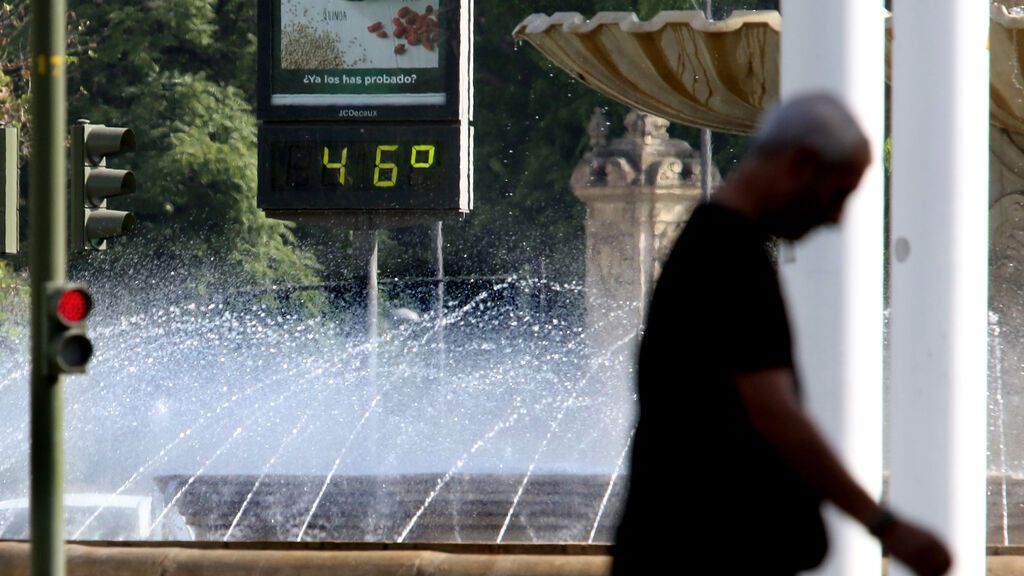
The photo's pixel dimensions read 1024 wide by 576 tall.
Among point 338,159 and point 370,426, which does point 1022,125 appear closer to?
point 338,159

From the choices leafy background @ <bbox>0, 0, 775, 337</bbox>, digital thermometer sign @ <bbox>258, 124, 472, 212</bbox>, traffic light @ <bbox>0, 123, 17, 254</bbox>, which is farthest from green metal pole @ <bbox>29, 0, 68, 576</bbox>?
leafy background @ <bbox>0, 0, 775, 337</bbox>

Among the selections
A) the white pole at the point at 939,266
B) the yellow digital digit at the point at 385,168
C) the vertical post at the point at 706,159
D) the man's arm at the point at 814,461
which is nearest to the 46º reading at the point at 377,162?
the yellow digital digit at the point at 385,168

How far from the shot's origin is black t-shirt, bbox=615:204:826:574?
328cm

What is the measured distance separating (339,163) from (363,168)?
207mm

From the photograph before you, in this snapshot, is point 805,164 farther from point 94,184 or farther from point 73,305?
point 94,184

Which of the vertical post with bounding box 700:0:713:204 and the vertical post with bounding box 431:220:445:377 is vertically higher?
the vertical post with bounding box 700:0:713:204

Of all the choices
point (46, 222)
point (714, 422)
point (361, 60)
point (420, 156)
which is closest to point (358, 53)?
point (361, 60)

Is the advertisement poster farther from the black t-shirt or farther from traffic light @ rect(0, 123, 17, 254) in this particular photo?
the black t-shirt

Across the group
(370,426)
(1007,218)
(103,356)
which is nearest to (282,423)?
(370,426)

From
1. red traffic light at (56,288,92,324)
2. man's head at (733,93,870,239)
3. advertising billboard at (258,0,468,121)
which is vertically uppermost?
advertising billboard at (258,0,468,121)

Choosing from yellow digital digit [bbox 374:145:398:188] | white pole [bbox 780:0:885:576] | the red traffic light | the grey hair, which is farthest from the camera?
yellow digital digit [bbox 374:145:398:188]

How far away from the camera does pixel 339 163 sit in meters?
16.7

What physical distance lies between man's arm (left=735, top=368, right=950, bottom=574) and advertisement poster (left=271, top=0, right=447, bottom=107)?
13.3 meters

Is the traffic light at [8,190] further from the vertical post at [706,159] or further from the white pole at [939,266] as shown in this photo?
the vertical post at [706,159]
